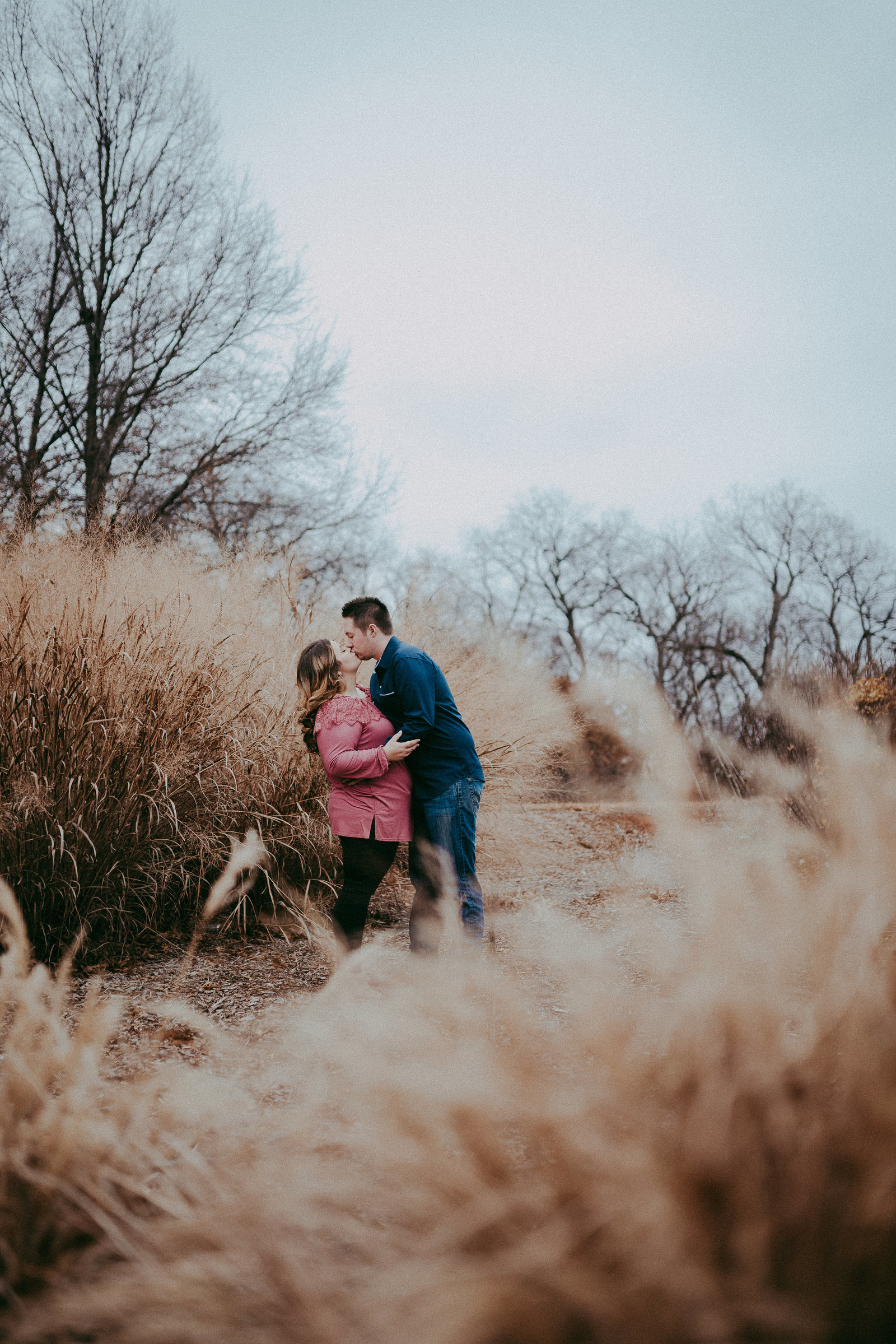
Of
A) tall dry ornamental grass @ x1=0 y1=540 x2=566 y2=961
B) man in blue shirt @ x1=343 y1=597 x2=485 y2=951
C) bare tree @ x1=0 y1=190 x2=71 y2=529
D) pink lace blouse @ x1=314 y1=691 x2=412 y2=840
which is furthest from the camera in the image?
bare tree @ x1=0 y1=190 x2=71 y2=529

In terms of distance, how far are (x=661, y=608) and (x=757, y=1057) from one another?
99.3 feet

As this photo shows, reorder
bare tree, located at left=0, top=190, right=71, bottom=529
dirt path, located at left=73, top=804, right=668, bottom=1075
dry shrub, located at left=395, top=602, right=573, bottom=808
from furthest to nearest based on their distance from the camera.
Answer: bare tree, located at left=0, top=190, right=71, bottom=529 → dry shrub, located at left=395, top=602, right=573, bottom=808 → dirt path, located at left=73, top=804, right=668, bottom=1075

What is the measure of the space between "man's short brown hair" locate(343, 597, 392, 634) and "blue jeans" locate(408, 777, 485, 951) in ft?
2.53

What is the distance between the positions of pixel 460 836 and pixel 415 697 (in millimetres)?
654

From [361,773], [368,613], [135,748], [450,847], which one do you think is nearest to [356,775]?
[361,773]

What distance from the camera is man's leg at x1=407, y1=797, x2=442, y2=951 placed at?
10.1ft

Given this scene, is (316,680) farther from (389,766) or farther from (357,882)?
(357,882)

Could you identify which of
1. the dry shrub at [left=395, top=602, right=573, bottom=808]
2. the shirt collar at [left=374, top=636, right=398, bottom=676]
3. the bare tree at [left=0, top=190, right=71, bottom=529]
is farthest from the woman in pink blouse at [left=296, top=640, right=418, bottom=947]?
the bare tree at [left=0, top=190, right=71, bottom=529]

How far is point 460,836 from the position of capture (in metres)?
3.25

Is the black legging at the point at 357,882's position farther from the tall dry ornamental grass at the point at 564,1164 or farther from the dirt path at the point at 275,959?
the tall dry ornamental grass at the point at 564,1164

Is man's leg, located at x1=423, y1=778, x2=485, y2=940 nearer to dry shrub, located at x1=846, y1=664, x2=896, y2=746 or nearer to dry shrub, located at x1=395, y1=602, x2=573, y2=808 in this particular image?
dry shrub, located at x1=395, y1=602, x2=573, y2=808

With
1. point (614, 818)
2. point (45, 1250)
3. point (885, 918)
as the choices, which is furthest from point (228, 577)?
point (614, 818)

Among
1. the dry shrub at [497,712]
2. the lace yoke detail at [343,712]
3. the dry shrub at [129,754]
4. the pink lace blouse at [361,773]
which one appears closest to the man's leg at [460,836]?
the pink lace blouse at [361,773]

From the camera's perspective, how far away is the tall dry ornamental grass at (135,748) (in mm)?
3258
